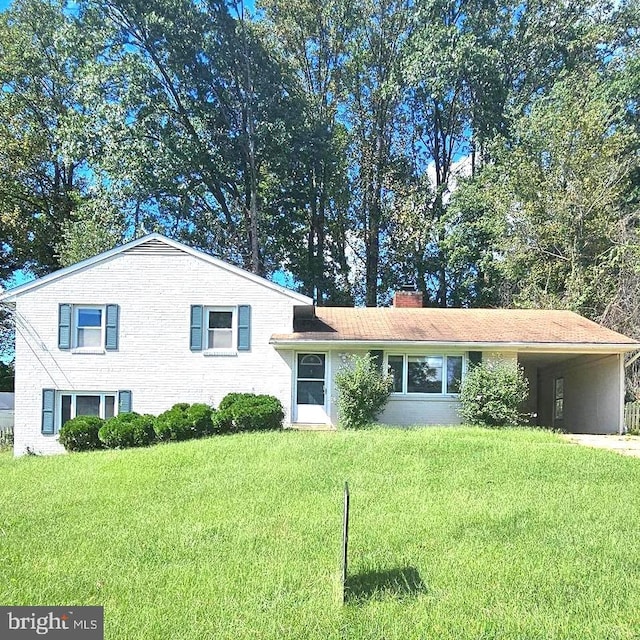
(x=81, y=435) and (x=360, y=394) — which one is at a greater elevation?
(x=360, y=394)

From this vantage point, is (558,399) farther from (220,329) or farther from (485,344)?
(220,329)

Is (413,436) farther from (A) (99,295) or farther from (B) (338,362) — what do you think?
(A) (99,295)

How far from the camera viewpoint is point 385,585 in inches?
207

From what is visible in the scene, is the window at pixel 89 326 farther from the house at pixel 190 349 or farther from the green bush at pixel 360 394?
the green bush at pixel 360 394

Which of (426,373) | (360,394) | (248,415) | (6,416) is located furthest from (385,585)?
(6,416)

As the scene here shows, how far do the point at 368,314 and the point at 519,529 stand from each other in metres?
12.9

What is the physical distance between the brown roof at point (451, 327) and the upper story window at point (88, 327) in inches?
184

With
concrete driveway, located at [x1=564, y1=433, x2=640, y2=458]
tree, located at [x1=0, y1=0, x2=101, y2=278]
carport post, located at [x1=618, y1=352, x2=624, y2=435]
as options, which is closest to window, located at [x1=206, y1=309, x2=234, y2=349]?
concrete driveway, located at [x1=564, y1=433, x2=640, y2=458]

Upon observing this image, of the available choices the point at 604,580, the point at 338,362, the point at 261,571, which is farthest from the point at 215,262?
the point at 604,580

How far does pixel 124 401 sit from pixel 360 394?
654 cm

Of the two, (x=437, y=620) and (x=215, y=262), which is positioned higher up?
(x=215, y=262)

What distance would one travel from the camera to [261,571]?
561 centimetres

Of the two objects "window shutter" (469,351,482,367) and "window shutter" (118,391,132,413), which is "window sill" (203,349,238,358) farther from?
"window shutter" (469,351,482,367)

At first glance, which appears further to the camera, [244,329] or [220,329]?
[220,329]
